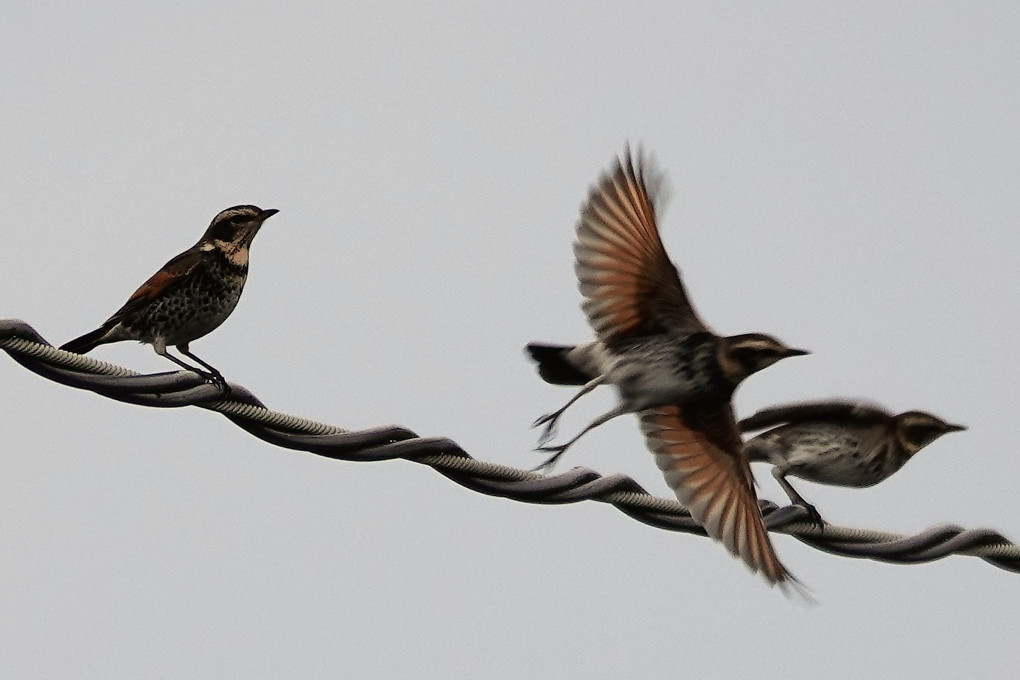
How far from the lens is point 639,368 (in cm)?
658

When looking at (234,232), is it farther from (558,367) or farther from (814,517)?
(814,517)

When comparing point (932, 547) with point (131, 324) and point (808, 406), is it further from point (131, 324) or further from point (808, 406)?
point (131, 324)

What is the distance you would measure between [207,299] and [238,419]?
2.33 meters

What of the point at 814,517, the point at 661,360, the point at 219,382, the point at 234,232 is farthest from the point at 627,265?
the point at 219,382

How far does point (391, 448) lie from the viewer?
17.4ft


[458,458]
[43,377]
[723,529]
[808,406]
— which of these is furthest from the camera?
[808,406]

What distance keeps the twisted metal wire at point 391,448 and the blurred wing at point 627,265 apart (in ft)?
2.75

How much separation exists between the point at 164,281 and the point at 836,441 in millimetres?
3360

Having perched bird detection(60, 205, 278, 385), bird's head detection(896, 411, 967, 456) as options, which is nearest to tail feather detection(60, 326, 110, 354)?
perched bird detection(60, 205, 278, 385)

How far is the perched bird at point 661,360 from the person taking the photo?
21.5ft

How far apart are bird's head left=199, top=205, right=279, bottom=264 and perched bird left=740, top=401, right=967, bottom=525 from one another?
2.50 m

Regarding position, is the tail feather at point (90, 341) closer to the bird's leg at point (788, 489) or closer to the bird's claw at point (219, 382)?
the bird's claw at point (219, 382)

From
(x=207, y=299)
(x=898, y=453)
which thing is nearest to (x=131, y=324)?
(x=207, y=299)

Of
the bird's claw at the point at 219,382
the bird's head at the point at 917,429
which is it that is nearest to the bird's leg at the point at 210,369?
the bird's claw at the point at 219,382
